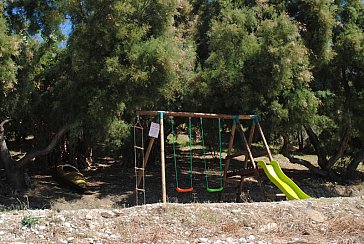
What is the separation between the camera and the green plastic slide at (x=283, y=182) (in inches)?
372

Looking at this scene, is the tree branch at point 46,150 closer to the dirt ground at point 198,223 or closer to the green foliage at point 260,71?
the green foliage at point 260,71

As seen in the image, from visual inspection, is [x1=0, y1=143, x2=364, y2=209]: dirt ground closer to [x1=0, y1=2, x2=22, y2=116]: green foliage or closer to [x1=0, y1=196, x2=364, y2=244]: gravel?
[x1=0, y1=2, x2=22, y2=116]: green foliage

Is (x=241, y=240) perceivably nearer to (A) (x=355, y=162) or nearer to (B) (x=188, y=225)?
(B) (x=188, y=225)

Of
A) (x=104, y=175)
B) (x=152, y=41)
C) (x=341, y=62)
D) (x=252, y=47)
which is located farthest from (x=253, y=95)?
(x=104, y=175)

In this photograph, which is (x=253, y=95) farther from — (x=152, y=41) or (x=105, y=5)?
(x=105, y=5)

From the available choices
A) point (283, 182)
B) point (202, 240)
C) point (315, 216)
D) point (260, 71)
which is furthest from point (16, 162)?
point (315, 216)

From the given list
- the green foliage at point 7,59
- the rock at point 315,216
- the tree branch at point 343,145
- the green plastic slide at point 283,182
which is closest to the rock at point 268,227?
the rock at point 315,216

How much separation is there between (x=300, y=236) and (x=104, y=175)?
406 inches

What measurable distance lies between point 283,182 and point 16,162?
23.1ft

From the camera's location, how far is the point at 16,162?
467 inches

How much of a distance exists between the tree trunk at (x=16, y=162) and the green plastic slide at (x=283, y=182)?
527cm

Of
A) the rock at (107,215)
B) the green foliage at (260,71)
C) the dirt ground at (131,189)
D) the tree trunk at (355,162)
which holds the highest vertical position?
the green foliage at (260,71)

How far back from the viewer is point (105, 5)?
32.1 ft

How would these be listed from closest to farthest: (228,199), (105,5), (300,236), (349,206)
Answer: (300,236) < (349,206) < (105,5) < (228,199)
